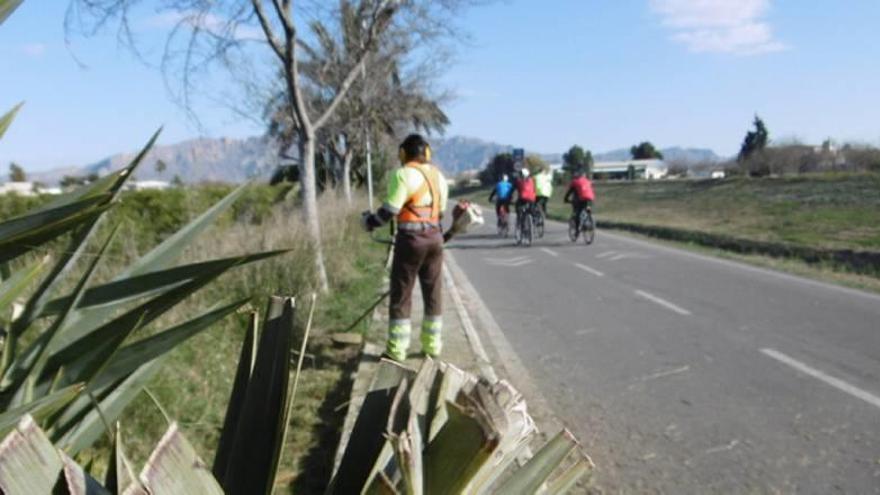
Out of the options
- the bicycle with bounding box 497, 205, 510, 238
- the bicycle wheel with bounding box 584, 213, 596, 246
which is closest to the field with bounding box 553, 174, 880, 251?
the bicycle wheel with bounding box 584, 213, 596, 246

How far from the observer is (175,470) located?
0.82 metres

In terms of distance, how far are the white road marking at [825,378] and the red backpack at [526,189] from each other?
12.2 metres

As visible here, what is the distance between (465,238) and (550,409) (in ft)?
54.6

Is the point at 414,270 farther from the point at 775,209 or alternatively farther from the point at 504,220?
the point at 775,209

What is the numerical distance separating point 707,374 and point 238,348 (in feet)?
12.8

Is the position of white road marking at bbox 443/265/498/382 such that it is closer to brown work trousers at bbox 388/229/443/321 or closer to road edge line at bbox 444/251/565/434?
road edge line at bbox 444/251/565/434

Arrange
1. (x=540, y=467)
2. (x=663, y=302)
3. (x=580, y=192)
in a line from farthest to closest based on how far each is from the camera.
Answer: (x=580, y=192) < (x=663, y=302) < (x=540, y=467)

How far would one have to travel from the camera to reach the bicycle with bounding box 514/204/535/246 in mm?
18766

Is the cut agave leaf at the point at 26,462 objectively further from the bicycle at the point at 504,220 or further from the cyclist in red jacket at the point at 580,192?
the bicycle at the point at 504,220

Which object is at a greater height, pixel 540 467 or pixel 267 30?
pixel 267 30

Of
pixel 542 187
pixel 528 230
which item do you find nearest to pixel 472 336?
pixel 528 230

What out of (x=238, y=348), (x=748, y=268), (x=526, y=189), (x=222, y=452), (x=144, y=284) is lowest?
(x=748, y=268)

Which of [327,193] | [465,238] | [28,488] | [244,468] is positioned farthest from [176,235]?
[465,238]

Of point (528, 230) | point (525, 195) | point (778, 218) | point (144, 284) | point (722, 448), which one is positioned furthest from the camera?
point (778, 218)
